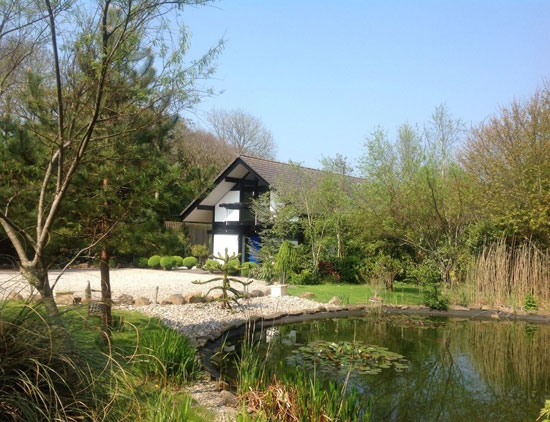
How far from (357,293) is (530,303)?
4.28m

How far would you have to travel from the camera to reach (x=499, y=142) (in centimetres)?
1273

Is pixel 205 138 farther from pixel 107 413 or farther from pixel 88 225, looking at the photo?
pixel 107 413

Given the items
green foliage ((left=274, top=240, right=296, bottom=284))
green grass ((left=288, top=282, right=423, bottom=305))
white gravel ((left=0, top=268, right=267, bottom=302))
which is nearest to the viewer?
green grass ((left=288, top=282, right=423, bottom=305))

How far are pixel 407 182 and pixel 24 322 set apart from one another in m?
Result: 12.2

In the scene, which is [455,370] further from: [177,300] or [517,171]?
[517,171]

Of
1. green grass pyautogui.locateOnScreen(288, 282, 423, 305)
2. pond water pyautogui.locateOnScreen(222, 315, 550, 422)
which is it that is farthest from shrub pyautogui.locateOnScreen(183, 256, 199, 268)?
pond water pyautogui.locateOnScreen(222, 315, 550, 422)

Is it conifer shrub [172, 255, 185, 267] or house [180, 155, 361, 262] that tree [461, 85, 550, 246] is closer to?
house [180, 155, 361, 262]

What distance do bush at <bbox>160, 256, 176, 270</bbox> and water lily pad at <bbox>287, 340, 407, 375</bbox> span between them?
13.8 metres

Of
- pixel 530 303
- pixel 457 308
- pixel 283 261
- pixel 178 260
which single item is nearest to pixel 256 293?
pixel 283 261

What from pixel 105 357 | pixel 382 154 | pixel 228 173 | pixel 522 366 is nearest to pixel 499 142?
pixel 382 154

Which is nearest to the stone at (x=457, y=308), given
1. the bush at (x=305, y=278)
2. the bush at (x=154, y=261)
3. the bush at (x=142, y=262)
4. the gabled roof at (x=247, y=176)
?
the bush at (x=305, y=278)

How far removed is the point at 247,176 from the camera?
20.9m

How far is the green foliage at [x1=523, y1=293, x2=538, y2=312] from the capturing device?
10203mm

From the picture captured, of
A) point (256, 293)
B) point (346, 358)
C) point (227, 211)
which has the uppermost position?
point (227, 211)
